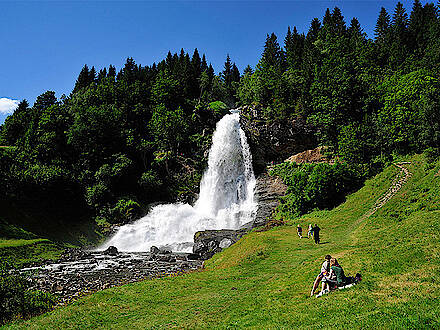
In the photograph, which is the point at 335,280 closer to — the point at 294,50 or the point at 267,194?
the point at 267,194

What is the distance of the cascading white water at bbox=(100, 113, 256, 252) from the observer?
4416 cm

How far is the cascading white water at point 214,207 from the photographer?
44156mm

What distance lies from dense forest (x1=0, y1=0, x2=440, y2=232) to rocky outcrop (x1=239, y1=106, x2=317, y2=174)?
1.71m

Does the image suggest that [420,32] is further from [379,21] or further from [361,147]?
[361,147]

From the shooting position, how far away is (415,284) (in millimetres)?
9617

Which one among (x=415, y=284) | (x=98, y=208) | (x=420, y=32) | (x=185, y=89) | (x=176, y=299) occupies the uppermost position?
(x=420, y=32)

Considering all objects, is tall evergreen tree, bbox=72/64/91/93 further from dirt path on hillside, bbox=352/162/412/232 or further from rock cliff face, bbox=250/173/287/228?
dirt path on hillside, bbox=352/162/412/232

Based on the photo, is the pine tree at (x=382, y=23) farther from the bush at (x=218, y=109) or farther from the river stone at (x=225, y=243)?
the river stone at (x=225, y=243)

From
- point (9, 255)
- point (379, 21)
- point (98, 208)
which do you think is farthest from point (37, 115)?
point (379, 21)

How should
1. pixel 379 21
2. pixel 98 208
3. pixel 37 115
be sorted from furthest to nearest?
pixel 379 21
pixel 37 115
pixel 98 208

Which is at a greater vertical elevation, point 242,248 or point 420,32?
point 420,32

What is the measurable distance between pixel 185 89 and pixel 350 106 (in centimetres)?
4274

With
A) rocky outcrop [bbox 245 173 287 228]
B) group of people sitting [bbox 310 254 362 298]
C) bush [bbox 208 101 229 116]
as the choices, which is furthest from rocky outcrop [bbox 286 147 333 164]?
group of people sitting [bbox 310 254 362 298]

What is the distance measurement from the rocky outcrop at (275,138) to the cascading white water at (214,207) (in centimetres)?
204
